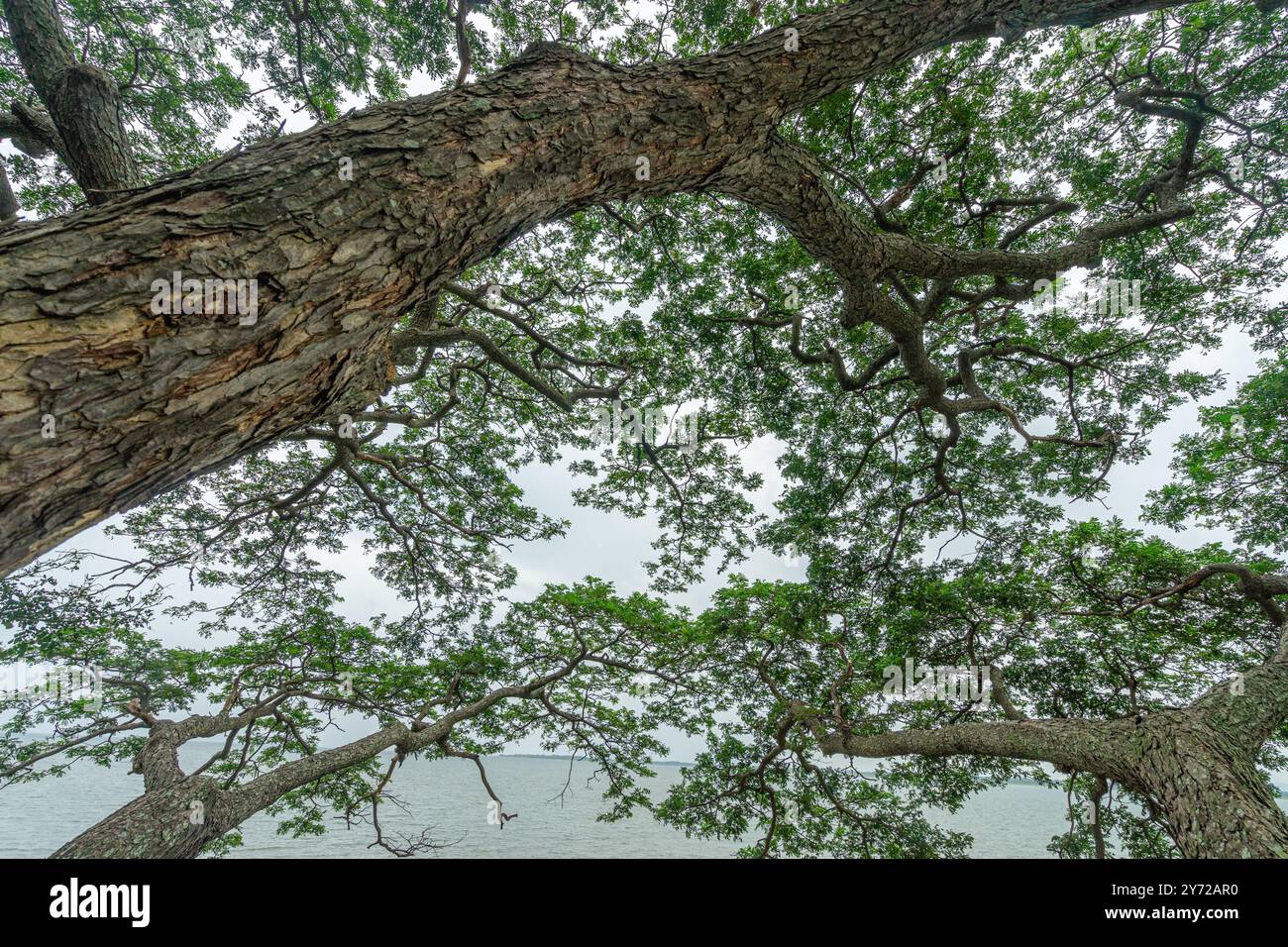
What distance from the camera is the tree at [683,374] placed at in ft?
3.81

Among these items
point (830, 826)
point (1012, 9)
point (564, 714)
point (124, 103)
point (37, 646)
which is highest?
point (124, 103)

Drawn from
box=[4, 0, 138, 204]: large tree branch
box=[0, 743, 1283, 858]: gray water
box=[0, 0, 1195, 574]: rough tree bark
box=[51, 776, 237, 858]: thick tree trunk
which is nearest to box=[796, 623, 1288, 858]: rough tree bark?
box=[0, 0, 1195, 574]: rough tree bark

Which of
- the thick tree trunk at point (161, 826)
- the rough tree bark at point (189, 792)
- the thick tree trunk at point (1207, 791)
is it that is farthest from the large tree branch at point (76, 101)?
the thick tree trunk at point (1207, 791)

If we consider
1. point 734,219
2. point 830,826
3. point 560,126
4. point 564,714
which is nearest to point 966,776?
point 830,826

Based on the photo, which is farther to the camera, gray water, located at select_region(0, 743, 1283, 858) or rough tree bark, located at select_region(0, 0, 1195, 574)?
gray water, located at select_region(0, 743, 1283, 858)

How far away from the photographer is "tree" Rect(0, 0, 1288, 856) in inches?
45.7

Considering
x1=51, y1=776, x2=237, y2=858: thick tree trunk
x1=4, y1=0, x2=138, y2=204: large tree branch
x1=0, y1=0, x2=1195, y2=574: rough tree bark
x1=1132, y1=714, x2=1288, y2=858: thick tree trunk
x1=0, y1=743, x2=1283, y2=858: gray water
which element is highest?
x1=4, y1=0, x2=138, y2=204: large tree branch

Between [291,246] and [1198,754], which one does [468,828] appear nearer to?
[1198,754]

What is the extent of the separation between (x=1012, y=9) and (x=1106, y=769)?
174 inches

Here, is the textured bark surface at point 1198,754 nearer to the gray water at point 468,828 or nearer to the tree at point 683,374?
the tree at point 683,374

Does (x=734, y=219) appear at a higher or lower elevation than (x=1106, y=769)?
higher

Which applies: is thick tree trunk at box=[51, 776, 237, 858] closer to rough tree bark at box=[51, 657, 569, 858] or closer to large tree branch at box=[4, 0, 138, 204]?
rough tree bark at box=[51, 657, 569, 858]

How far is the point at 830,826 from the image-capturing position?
21.7 ft
